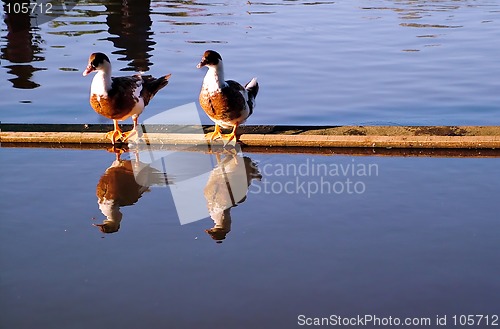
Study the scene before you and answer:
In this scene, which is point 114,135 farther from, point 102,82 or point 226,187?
point 226,187

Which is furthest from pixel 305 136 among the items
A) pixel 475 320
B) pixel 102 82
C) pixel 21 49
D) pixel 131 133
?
pixel 21 49

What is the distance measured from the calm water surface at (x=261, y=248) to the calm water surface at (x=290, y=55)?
216 centimetres

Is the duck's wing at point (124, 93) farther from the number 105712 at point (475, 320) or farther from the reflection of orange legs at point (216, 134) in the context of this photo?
the number 105712 at point (475, 320)

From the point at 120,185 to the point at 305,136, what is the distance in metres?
1.98

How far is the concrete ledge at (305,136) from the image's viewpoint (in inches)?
344

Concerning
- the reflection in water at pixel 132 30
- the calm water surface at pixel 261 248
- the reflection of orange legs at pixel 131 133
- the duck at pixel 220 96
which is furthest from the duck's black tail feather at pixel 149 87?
the reflection in water at pixel 132 30

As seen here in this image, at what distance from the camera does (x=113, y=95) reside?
891 centimetres

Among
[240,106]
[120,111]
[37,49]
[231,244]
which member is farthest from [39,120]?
[37,49]

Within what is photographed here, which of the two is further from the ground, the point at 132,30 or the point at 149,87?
the point at 149,87

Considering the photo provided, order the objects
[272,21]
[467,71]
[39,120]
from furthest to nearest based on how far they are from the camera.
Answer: [272,21] < [467,71] < [39,120]

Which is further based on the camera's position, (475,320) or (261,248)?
(261,248)

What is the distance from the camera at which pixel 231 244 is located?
6551 millimetres

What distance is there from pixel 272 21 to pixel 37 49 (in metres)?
4.83

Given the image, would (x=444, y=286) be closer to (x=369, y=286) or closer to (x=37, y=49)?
(x=369, y=286)
